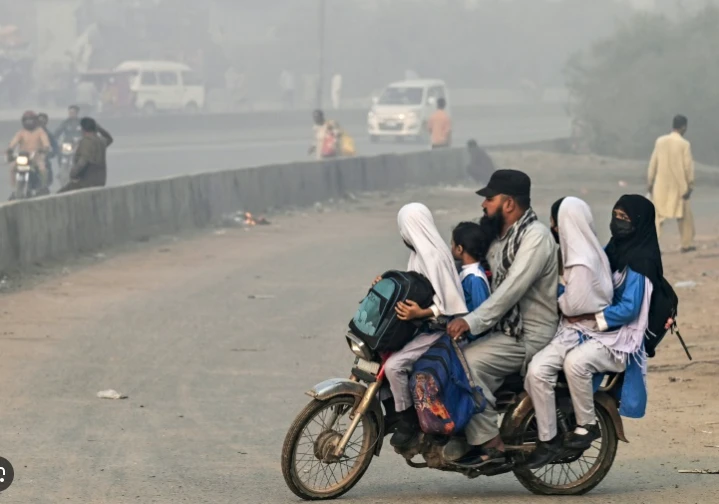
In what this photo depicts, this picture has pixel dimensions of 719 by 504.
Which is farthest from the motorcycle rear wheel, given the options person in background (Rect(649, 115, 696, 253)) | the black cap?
person in background (Rect(649, 115, 696, 253))

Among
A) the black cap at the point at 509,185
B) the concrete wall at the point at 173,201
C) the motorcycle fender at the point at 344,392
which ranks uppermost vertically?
the black cap at the point at 509,185

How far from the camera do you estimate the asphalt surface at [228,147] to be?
3947 centimetres

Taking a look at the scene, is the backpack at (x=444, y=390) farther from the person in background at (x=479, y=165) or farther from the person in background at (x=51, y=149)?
the person in background at (x=479, y=165)

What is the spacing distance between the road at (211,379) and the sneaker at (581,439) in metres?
0.28

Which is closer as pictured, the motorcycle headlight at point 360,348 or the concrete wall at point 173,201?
the motorcycle headlight at point 360,348

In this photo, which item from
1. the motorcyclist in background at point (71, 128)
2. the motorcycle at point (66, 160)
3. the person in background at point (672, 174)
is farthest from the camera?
the motorcyclist in background at point (71, 128)

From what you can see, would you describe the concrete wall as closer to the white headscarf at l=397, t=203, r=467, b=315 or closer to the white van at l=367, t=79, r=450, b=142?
the white headscarf at l=397, t=203, r=467, b=315

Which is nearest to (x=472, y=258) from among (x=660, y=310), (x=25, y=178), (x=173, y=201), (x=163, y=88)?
(x=660, y=310)

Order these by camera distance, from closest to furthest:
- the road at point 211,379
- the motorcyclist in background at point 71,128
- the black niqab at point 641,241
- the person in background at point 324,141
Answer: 1. the black niqab at point 641,241
2. the road at point 211,379
3. the motorcyclist in background at point 71,128
4. the person in background at point 324,141

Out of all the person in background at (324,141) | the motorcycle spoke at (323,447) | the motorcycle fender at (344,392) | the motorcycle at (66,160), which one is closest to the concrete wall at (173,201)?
the person in background at (324,141)

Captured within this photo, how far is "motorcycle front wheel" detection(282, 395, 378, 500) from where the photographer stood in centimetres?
674

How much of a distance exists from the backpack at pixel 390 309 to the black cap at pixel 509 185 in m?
0.55

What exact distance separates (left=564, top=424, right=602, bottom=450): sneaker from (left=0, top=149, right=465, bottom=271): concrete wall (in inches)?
384

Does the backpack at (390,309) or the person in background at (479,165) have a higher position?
the backpack at (390,309)
